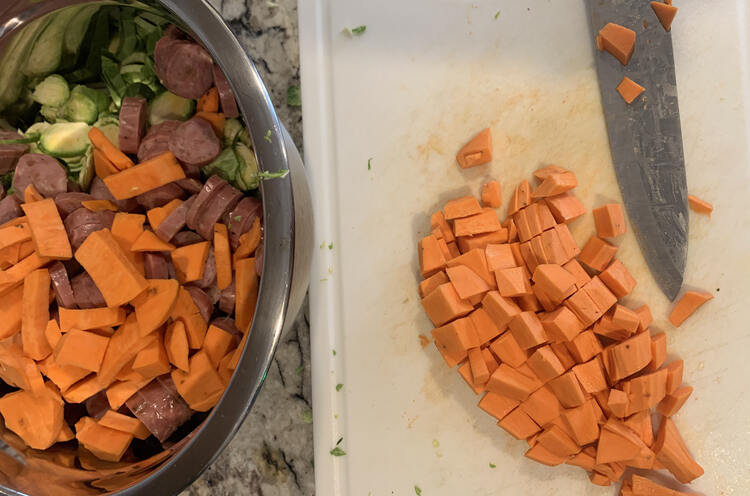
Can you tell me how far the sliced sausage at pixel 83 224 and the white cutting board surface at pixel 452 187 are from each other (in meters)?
0.53

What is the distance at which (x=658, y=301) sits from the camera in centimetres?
143

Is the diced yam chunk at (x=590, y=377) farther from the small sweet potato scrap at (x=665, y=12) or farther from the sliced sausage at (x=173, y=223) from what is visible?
the sliced sausage at (x=173, y=223)

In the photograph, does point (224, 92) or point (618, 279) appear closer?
point (224, 92)

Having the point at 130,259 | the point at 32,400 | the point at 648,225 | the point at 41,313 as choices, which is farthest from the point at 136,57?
the point at 648,225

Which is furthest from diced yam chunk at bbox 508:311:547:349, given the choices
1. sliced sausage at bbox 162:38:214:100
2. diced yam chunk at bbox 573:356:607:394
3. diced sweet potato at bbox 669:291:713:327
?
sliced sausage at bbox 162:38:214:100

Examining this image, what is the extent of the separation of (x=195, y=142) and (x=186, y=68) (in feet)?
0.52

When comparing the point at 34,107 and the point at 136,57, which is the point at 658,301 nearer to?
the point at 136,57

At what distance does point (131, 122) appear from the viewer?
1.28m

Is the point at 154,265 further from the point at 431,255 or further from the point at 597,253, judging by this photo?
the point at 597,253

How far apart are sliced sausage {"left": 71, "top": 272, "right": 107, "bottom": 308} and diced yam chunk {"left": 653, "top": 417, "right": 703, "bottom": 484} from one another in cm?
135

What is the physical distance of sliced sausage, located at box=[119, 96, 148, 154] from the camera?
1283 mm

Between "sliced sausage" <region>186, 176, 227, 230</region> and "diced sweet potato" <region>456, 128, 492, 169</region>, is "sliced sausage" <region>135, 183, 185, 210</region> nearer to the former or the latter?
"sliced sausage" <region>186, 176, 227, 230</region>

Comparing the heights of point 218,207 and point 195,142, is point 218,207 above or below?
below

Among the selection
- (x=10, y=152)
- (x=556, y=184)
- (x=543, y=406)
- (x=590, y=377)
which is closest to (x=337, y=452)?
(x=543, y=406)
